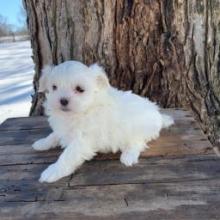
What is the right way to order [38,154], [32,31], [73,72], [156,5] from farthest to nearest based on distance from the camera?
[32,31], [156,5], [38,154], [73,72]

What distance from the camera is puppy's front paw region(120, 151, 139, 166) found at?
1.48 m

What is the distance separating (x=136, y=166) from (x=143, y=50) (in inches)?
31.3

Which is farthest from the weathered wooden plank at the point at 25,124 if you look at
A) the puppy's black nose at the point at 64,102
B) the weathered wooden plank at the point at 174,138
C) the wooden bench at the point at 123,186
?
the puppy's black nose at the point at 64,102

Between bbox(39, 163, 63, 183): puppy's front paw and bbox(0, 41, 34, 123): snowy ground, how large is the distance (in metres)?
2.33

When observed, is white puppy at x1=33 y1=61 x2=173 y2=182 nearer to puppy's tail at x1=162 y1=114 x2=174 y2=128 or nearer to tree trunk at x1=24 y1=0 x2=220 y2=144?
puppy's tail at x1=162 y1=114 x2=174 y2=128

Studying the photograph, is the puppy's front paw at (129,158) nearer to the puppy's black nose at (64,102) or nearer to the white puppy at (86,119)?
the white puppy at (86,119)

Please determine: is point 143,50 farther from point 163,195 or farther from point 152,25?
point 163,195

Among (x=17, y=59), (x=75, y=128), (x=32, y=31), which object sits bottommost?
(x=17, y=59)

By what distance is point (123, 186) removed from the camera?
1.31m

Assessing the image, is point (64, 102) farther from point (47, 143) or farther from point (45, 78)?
point (47, 143)

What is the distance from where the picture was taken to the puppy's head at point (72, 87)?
4.77 ft

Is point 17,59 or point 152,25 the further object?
point 17,59

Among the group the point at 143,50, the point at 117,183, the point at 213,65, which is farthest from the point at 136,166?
the point at 213,65

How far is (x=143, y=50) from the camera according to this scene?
212cm
